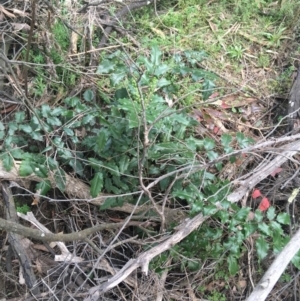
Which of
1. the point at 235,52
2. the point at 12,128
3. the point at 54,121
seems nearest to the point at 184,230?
the point at 54,121

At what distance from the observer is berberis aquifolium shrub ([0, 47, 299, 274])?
2.28 metres

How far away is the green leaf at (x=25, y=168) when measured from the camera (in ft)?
7.50

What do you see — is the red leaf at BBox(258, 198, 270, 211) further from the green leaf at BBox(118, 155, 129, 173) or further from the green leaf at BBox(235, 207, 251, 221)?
the green leaf at BBox(118, 155, 129, 173)

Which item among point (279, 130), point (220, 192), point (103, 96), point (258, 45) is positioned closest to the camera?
point (220, 192)

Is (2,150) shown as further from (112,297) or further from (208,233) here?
(208,233)

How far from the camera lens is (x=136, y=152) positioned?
2406 millimetres

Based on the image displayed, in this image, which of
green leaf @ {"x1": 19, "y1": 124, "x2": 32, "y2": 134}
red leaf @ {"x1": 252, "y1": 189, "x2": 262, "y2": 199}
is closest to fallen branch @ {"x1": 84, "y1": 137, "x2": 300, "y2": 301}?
red leaf @ {"x1": 252, "y1": 189, "x2": 262, "y2": 199}

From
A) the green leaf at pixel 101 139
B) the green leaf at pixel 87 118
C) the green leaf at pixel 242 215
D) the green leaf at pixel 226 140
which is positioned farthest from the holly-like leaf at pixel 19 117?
the green leaf at pixel 242 215

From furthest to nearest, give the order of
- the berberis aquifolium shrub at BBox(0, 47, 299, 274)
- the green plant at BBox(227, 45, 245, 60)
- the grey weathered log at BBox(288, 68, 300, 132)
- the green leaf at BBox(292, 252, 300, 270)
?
the green plant at BBox(227, 45, 245, 60), the grey weathered log at BBox(288, 68, 300, 132), the berberis aquifolium shrub at BBox(0, 47, 299, 274), the green leaf at BBox(292, 252, 300, 270)

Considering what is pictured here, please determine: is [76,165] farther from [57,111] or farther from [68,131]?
[57,111]

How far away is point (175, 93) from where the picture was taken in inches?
106

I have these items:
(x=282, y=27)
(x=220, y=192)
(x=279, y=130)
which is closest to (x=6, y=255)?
(x=220, y=192)

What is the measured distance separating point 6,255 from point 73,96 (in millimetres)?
940

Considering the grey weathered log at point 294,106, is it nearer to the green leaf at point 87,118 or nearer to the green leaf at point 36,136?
the green leaf at point 87,118
